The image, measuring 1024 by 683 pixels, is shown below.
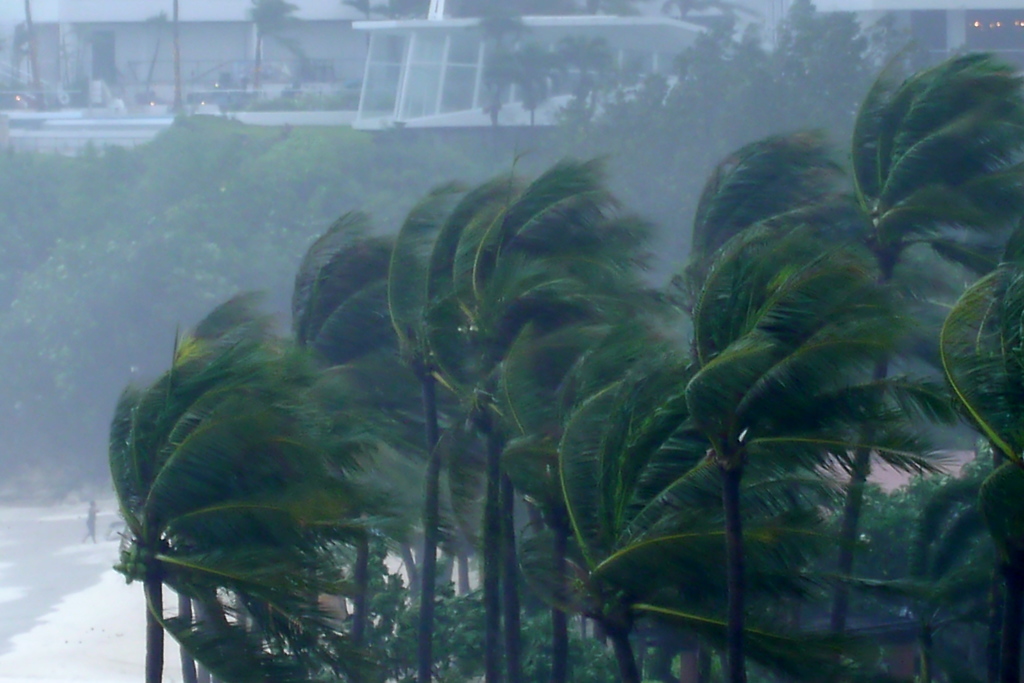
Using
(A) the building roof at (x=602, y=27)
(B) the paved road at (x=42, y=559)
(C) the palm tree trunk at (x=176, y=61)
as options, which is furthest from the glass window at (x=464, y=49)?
(B) the paved road at (x=42, y=559)

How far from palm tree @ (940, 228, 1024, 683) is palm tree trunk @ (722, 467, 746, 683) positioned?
1.26m

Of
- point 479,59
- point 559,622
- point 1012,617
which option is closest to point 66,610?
point 559,622

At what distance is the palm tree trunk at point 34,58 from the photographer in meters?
57.0

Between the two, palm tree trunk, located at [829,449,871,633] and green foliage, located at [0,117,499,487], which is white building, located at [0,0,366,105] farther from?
palm tree trunk, located at [829,449,871,633]

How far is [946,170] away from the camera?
31.4 ft

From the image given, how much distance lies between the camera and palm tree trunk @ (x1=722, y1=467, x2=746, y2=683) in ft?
20.6

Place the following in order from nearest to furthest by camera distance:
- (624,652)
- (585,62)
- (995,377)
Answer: (995,377) → (624,652) → (585,62)

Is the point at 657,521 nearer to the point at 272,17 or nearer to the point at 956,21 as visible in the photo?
the point at 956,21

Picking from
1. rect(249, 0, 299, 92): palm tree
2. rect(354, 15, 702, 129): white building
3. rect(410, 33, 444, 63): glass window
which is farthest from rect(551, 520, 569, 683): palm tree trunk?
rect(249, 0, 299, 92): palm tree

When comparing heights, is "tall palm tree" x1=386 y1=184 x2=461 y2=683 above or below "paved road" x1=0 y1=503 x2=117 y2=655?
above

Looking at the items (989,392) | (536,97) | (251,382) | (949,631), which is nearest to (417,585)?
(949,631)

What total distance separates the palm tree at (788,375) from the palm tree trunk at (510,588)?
10.2 ft

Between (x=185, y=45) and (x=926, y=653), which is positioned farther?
(x=185, y=45)

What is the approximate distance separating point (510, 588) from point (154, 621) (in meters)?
3.05
